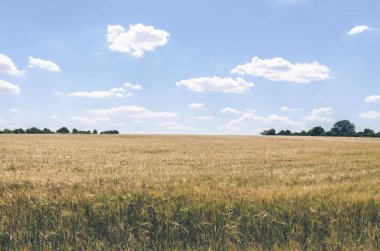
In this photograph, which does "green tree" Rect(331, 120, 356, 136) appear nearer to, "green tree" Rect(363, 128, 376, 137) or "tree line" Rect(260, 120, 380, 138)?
"tree line" Rect(260, 120, 380, 138)

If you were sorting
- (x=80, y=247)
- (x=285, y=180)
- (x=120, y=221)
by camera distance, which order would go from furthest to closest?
(x=285, y=180)
(x=120, y=221)
(x=80, y=247)

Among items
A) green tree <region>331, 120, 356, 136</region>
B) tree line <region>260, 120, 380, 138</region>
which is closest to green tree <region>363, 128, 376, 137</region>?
tree line <region>260, 120, 380, 138</region>

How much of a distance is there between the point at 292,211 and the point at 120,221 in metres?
3.06

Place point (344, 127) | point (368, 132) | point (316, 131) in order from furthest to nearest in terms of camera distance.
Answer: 1. point (344, 127)
2. point (316, 131)
3. point (368, 132)

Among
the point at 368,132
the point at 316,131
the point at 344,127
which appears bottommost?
the point at 368,132

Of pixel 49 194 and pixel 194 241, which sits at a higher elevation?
pixel 49 194

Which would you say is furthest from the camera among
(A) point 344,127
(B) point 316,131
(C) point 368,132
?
(A) point 344,127

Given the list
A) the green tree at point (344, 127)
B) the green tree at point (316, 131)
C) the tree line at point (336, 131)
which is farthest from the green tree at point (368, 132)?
the green tree at point (344, 127)

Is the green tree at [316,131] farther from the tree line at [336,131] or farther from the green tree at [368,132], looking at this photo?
the green tree at [368,132]

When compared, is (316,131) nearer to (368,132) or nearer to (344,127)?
(344,127)

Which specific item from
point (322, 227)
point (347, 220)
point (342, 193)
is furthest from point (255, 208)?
point (342, 193)

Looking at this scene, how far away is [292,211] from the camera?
674 cm

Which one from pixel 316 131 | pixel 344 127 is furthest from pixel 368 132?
pixel 344 127

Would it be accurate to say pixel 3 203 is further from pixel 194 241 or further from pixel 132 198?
pixel 194 241
